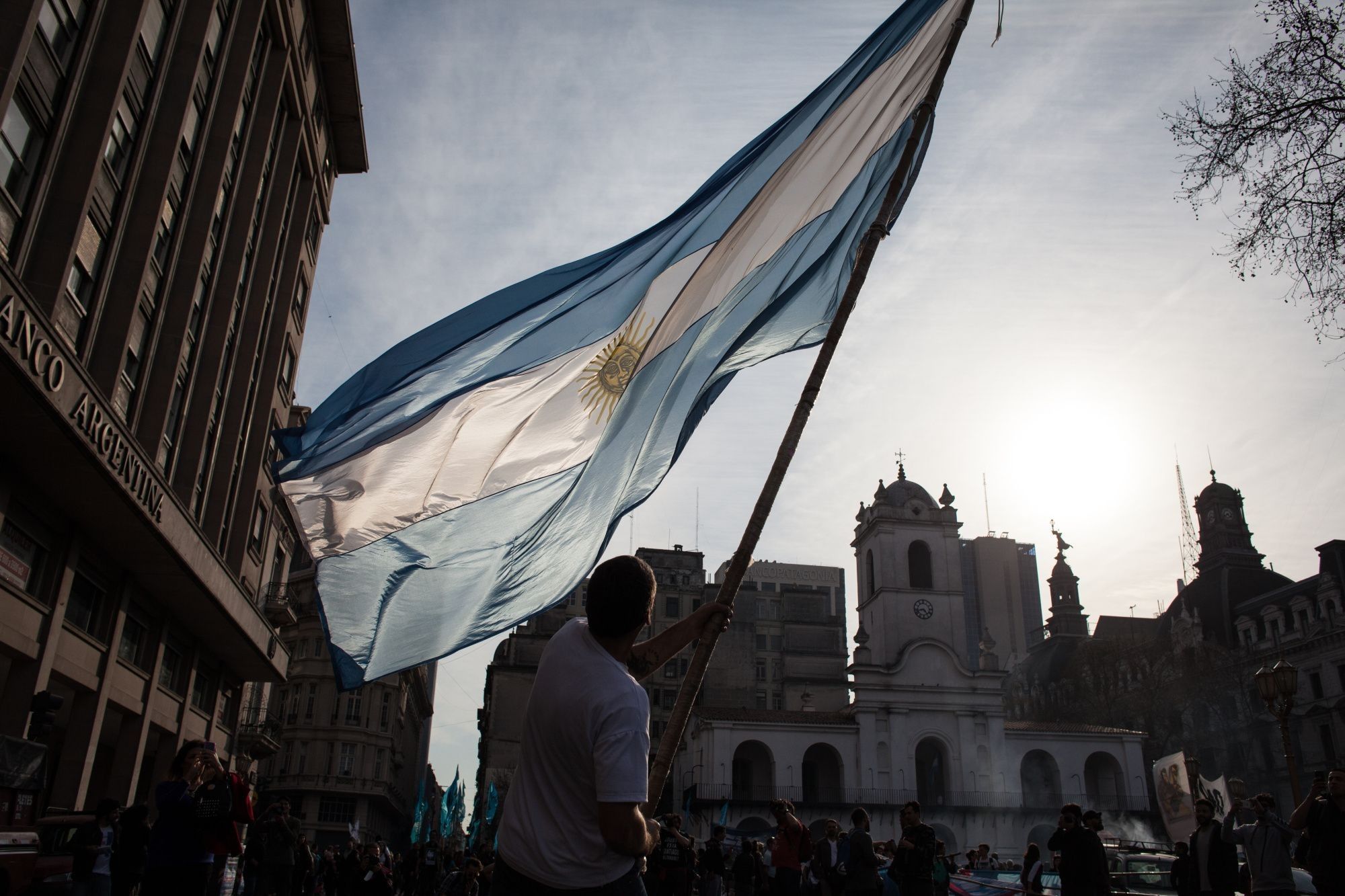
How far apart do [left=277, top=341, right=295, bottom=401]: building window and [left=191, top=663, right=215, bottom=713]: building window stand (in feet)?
31.4

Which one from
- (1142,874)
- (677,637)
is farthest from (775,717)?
(677,637)

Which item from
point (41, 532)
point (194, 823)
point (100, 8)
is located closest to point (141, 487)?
point (41, 532)

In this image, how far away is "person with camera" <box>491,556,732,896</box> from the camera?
308cm

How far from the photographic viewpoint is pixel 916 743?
62125mm

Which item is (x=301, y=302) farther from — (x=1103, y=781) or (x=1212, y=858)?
Result: (x=1103, y=781)

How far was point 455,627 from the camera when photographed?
5.46 m

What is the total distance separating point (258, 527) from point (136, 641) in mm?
10921

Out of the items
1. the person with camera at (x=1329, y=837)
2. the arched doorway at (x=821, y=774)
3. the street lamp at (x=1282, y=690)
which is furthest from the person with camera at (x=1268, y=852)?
the arched doorway at (x=821, y=774)

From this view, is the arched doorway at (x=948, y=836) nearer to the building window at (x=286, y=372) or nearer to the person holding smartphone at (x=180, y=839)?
the building window at (x=286, y=372)

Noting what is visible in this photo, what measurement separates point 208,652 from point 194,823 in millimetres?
24474

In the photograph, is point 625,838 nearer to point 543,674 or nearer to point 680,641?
point 543,674

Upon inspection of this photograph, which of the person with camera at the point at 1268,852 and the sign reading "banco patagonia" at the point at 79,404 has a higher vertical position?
the sign reading "banco patagonia" at the point at 79,404

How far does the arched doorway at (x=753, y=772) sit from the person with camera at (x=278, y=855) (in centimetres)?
4859

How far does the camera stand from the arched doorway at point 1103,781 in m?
61.9
